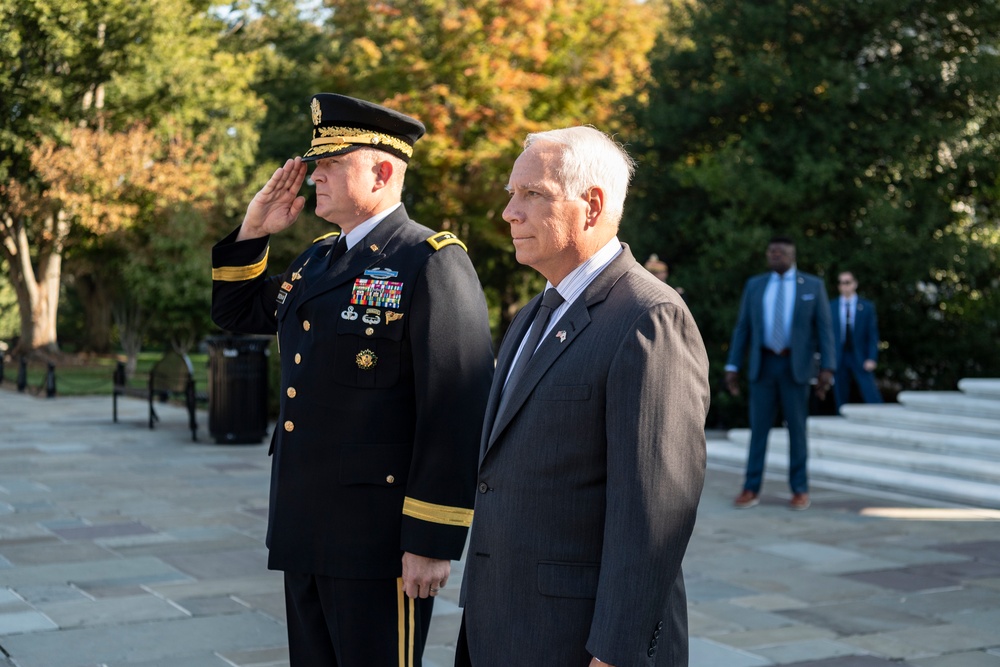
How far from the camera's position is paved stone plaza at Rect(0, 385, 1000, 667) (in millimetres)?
5266

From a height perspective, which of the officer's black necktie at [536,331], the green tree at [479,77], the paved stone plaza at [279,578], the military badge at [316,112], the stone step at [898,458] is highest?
the green tree at [479,77]

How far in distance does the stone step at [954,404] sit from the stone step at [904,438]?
1.57ft

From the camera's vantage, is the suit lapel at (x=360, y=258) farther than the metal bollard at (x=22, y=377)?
No

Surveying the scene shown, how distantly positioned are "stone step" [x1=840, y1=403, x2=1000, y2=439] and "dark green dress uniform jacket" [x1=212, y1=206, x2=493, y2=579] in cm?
930

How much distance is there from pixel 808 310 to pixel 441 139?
1862 cm

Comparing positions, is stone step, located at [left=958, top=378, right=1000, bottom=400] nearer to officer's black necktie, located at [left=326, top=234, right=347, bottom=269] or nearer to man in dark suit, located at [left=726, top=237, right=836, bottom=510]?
man in dark suit, located at [left=726, top=237, right=836, bottom=510]

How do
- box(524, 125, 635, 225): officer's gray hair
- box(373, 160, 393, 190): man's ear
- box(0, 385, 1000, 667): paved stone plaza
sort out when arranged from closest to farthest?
box(524, 125, 635, 225): officer's gray hair, box(373, 160, 393, 190): man's ear, box(0, 385, 1000, 667): paved stone plaza

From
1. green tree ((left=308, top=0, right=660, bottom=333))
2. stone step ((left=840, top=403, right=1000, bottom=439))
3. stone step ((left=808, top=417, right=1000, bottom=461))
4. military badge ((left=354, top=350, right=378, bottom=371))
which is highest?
green tree ((left=308, top=0, right=660, bottom=333))

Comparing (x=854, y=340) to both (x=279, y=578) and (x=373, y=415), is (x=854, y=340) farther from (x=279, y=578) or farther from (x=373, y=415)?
(x=373, y=415)

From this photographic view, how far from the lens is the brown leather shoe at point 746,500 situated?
30.6ft

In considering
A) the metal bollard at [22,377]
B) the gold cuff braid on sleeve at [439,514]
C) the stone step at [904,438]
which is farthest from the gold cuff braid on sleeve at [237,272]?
the metal bollard at [22,377]

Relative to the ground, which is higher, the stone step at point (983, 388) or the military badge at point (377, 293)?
the military badge at point (377, 293)

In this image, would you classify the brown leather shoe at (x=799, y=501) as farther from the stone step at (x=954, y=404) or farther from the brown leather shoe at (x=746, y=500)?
the stone step at (x=954, y=404)

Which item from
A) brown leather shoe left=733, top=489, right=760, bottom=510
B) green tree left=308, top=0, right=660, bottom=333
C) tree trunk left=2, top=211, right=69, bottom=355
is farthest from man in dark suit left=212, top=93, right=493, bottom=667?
tree trunk left=2, top=211, right=69, bottom=355
